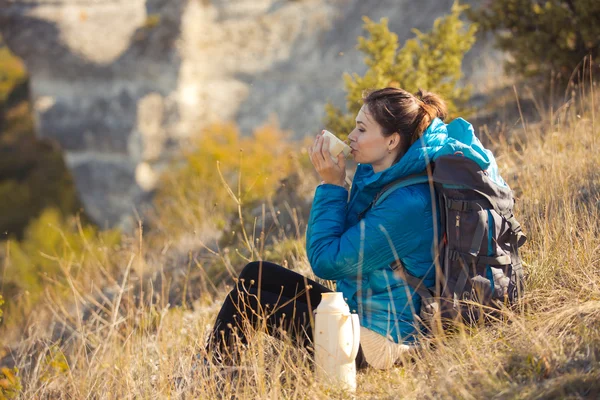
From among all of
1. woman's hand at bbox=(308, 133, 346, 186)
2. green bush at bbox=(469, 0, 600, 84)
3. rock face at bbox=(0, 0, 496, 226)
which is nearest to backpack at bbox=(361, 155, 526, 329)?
woman's hand at bbox=(308, 133, 346, 186)

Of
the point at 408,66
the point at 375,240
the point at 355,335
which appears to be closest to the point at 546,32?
the point at 408,66

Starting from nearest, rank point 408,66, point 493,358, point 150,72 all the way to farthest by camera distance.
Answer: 1. point 493,358
2. point 408,66
3. point 150,72

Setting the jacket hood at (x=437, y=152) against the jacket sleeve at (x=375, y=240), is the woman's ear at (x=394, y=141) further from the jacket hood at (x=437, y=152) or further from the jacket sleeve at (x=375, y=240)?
the jacket sleeve at (x=375, y=240)

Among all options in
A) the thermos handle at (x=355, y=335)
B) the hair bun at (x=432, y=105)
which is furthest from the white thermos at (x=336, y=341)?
the hair bun at (x=432, y=105)

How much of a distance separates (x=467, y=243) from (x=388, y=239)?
0.27 meters

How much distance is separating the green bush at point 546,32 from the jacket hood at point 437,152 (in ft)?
13.0

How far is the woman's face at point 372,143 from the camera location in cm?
254

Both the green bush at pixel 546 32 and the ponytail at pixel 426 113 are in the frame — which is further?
the green bush at pixel 546 32

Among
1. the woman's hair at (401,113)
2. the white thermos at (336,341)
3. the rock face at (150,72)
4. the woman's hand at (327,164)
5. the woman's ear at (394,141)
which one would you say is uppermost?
the woman's hair at (401,113)

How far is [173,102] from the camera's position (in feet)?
58.4

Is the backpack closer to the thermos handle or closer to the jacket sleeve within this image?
the jacket sleeve

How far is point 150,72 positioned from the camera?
1761 cm

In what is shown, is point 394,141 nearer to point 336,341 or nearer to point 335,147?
point 335,147

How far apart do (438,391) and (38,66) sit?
1761 centimetres
